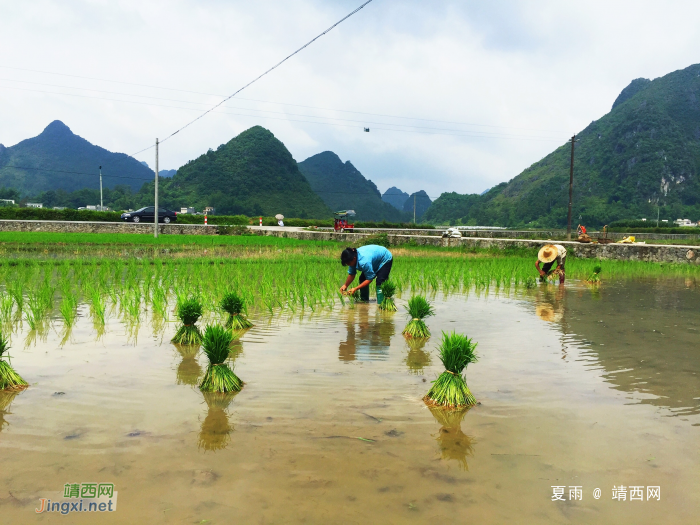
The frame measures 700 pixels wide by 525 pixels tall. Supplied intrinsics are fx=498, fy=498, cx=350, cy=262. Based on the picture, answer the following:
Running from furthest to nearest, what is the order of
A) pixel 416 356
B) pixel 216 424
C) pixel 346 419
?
1. pixel 416 356
2. pixel 346 419
3. pixel 216 424

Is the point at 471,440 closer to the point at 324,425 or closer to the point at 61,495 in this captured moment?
the point at 324,425

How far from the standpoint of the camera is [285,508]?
2.26 meters

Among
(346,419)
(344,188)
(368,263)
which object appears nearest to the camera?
(346,419)

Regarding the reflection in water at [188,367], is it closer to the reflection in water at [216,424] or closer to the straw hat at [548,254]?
the reflection in water at [216,424]

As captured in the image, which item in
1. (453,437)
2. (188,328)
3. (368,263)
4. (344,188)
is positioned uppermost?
(344,188)

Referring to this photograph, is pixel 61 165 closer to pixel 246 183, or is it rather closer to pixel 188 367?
pixel 246 183

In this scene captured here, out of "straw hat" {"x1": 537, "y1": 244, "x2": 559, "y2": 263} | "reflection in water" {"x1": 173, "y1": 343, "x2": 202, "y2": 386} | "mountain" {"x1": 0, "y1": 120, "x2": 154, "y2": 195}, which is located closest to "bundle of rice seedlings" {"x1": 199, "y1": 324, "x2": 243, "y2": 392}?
"reflection in water" {"x1": 173, "y1": 343, "x2": 202, "y2": 386}

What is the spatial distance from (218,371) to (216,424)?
668 millimetres

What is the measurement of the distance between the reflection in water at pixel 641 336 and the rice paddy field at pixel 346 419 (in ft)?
0.11

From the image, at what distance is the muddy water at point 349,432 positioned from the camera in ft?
7.59

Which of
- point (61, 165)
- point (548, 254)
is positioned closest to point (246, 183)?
point (61, 165)

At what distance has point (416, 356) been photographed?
4.94 meters

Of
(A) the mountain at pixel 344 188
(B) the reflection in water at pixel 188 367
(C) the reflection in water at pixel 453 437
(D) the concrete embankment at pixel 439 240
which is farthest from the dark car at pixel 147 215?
(A) the mountain at pixel 344 188

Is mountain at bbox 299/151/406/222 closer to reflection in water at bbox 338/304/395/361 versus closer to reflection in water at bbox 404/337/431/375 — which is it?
reflection in water at bbox 338/304/395/361
